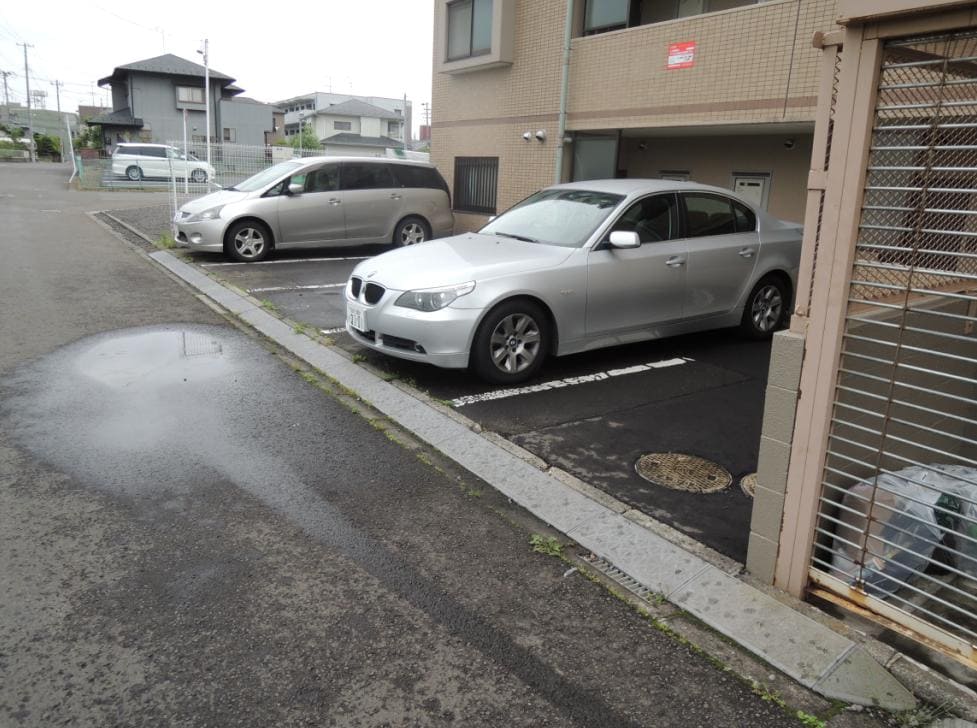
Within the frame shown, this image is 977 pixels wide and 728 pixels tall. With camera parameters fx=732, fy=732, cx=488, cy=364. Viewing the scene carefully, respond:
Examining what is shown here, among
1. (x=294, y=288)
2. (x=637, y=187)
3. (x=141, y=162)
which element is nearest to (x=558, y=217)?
(x=637, y=187)

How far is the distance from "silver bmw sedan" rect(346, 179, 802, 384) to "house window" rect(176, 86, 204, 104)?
49.0m

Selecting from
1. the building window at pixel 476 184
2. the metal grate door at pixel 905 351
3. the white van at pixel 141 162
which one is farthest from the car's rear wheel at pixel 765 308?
the white van at pixel 141 162

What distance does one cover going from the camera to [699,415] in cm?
572

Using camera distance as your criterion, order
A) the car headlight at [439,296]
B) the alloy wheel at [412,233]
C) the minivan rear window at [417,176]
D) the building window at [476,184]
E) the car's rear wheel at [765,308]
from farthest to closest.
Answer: the building window at [476,184] < the alloy wheel at [412,233] < the minivan rear window at [417,176] < the car's rear wheel at [765,308] < the car headlight at [439,296]

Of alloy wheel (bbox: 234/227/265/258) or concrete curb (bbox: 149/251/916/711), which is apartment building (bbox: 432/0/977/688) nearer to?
concrete curb (bbox: 149/251/916/711)

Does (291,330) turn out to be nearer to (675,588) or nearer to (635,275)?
(635,275)

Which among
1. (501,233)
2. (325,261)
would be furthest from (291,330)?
(325,261)

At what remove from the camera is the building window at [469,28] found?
1435 centimetres

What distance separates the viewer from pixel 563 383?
6375 millimetres

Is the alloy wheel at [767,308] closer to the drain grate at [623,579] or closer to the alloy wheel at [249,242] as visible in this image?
the drain grate at [623,579]

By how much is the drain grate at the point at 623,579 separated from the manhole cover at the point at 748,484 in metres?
1.26

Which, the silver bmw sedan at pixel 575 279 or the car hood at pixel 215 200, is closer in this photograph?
the silver bmw sedan at pixel 575 279

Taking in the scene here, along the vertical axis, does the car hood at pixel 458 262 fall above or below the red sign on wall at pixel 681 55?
below

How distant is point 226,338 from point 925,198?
21.2 ft
